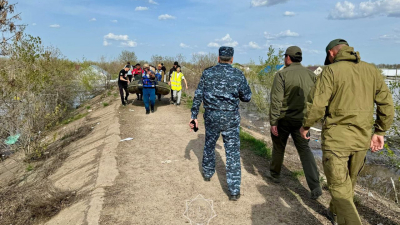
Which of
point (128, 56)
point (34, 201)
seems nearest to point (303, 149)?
point (34, 201)

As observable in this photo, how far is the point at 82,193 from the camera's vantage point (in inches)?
181

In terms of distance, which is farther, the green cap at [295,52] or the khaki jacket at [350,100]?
the green cap at [295,52]

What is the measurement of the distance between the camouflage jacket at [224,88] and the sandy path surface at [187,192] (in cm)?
137

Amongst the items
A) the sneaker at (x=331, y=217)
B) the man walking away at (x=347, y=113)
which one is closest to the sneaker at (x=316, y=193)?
the sneaker at (x=331, y=217)

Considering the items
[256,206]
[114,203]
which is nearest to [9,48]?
[114,203]

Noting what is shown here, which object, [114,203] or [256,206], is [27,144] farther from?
[256,206]

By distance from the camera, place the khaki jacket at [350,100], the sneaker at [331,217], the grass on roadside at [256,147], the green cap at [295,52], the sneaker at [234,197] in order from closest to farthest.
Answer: the khaki jacket at [350,100] < the sneaker at [331,217] < the sneaker at [234,197] < the green cap at [295,52] < the grass on roadside at [256,147]

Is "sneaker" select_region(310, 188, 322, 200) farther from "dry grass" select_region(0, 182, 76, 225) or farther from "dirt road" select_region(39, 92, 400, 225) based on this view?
"dry grass" select_region(0, 182, 76, 225)

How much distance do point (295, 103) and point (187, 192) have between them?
2083 millimetres

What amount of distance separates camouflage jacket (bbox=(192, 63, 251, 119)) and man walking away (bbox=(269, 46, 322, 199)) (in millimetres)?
543

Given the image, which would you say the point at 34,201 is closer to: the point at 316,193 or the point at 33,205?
the point at 33,205

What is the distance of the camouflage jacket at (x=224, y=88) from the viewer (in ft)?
12.7

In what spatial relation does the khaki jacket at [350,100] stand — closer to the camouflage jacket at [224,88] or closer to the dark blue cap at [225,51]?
the camouflage jacket at [224,88]

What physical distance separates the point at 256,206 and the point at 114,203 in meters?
1.99
